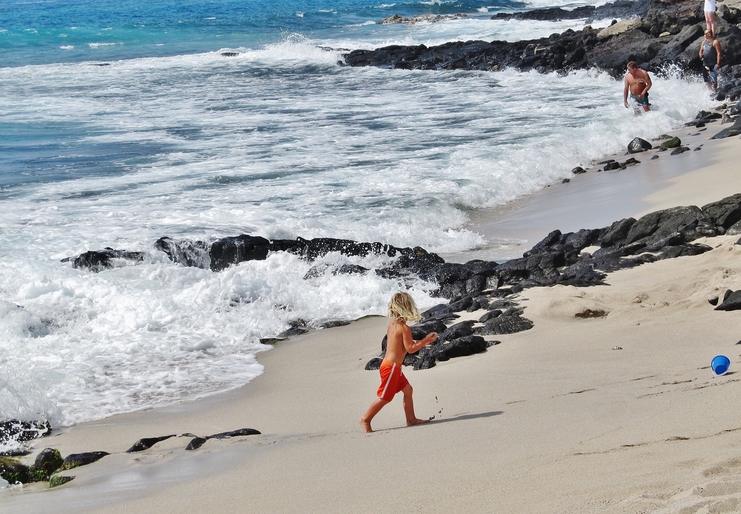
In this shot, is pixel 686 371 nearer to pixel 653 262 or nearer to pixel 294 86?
→ pixel 653 262

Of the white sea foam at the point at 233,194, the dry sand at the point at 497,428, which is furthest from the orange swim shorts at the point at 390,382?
the white sea foam at the point at 233,194

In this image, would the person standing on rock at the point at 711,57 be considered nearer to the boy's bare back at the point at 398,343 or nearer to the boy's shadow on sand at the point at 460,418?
the boy's bare back at the point at 398,343

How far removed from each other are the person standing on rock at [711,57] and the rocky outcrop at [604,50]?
0.54m

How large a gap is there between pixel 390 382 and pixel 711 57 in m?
18.8

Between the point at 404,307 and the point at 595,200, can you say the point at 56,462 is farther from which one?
the point at 595,200

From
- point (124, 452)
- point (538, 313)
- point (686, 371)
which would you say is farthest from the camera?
point (538, 313)

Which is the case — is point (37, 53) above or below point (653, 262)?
above

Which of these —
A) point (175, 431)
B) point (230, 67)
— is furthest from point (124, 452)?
point (230, 67)

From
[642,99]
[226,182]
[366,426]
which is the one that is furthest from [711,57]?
[366,426]

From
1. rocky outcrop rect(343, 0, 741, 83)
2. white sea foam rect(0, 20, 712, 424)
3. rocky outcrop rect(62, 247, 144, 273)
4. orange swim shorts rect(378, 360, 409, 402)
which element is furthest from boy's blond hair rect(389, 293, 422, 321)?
rocky outcrop rect(343, 0, 741, 83)

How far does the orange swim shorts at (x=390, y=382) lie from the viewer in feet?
19.4

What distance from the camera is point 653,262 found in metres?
9.16

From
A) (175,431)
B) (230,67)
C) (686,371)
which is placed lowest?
(175,431)

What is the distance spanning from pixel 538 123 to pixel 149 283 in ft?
40.0
